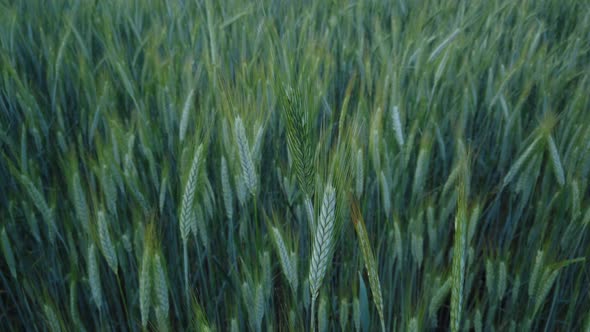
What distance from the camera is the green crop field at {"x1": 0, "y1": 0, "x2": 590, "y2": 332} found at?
0.68 meters

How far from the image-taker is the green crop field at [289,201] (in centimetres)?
68

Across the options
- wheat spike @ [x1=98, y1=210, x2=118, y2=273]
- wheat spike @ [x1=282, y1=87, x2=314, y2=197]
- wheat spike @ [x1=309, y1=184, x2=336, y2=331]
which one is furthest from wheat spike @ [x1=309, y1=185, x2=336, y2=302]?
wheat spike @ [x1=98, y1=210, x2=118, y2=273]

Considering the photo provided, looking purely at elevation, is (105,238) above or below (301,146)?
below

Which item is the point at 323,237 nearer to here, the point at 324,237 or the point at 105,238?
the point at 324,237

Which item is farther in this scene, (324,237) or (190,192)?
(190,192)

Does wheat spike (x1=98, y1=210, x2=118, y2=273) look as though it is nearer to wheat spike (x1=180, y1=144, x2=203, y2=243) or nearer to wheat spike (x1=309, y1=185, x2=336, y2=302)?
wheat spike (x1=180, y1=144, x2=203, y2=243)

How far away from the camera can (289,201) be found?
31.3 inches

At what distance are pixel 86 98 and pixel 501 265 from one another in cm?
93

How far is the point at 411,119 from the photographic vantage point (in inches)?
41.2

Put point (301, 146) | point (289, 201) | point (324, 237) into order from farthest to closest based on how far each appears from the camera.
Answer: point (289, 201), point (301, 146), point (324, 237)

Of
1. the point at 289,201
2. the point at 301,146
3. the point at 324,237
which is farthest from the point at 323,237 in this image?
the point at 289,201

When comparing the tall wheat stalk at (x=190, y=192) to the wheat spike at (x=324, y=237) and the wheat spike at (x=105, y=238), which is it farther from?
the wheat spike at (x=324, y=237)

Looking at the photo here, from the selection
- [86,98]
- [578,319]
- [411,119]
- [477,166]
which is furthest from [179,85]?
[578,319]

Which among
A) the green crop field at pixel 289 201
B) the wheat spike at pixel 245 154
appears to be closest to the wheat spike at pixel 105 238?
the green crop field at pixel 289 201
